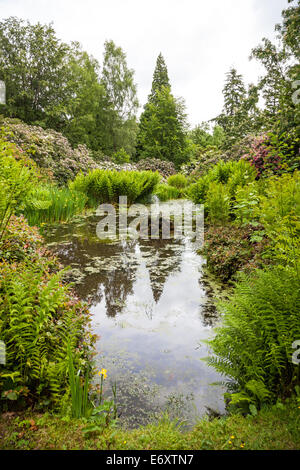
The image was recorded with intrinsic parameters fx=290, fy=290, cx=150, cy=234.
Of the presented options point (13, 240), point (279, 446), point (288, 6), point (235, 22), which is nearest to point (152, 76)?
point (288, 6)

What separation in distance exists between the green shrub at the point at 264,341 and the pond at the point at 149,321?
0.28 m

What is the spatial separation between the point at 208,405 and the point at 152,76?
122 feet

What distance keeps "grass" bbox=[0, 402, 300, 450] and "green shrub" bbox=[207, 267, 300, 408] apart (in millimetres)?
183

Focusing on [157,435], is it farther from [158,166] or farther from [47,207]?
[158,166]

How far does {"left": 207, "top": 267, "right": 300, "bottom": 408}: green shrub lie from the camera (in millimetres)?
1743

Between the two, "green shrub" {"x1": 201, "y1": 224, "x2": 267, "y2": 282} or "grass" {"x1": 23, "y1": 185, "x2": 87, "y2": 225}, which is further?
"grass" {"x1": 23, "y1": 185, "x2": 87, "y2": 225}

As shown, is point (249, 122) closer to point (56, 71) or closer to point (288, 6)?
point (288, 6)

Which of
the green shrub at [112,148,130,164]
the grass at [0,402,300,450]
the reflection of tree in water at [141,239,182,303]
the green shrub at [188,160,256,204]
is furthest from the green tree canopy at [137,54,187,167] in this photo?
the grass at [0,402,300,450]

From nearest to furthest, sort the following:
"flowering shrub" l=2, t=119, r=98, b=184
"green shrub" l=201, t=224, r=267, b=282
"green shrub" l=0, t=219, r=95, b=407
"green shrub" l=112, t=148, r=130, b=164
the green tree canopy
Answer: "green shrub" l=0, t=219, r=95, b=407, "green shrub" l=201, t=224, r=267, b=282, "flowering shrub" l=2, t=119, r=98, b=184, "green shrub" l=112, t=148, r=130, b=164, the green tree canopy

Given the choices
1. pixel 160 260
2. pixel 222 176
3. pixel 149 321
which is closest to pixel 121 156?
pixel 222 176

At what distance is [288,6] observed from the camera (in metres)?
10.6

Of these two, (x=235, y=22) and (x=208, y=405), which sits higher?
(x=235, y=22)

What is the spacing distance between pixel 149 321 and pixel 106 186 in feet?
23.9

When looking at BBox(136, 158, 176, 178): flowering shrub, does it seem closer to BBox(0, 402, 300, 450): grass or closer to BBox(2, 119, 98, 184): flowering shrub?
BBox(2, 119, 98, 184): flowering shrub
